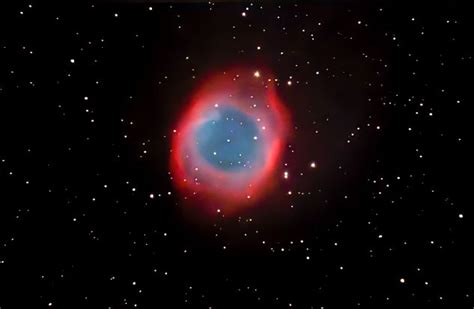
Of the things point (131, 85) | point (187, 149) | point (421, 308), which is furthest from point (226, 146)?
point (421, 308)

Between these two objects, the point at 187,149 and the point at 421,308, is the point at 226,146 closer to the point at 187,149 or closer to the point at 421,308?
the point at 187,149

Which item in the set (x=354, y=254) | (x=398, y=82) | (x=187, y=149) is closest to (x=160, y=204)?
(x=187, y=149)

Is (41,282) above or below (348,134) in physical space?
below

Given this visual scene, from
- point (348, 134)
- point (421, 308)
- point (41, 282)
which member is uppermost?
point (348, 134)
